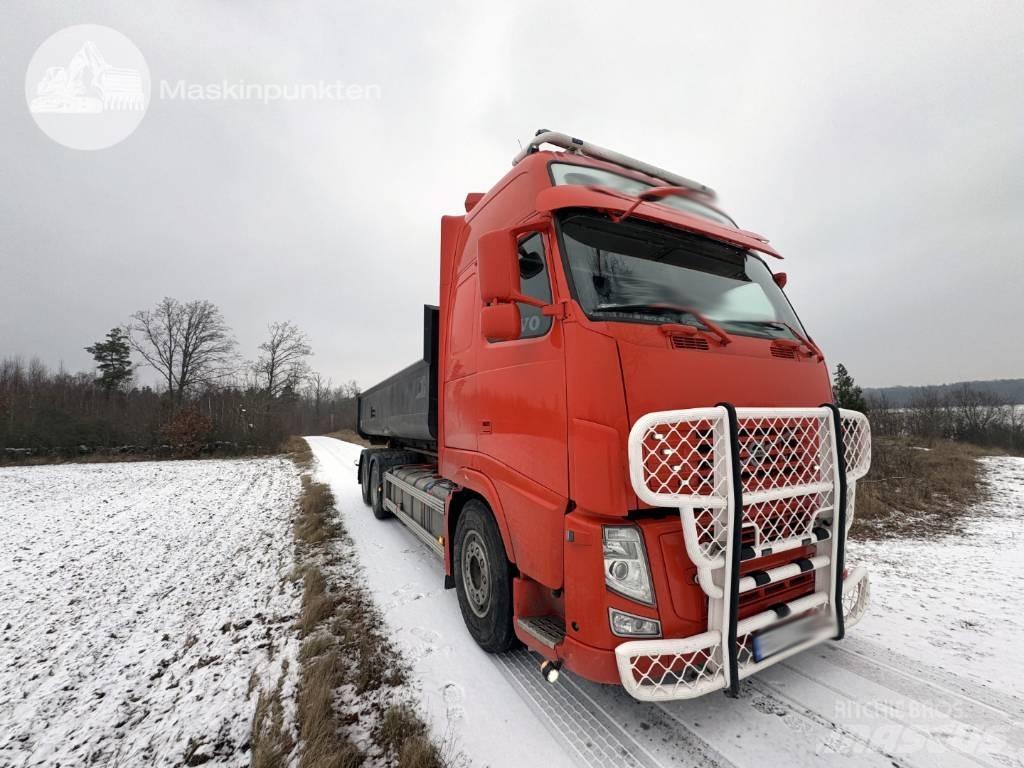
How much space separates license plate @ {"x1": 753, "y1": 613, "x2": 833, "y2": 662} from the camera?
1928mm

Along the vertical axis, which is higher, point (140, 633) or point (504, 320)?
point (504, 320)

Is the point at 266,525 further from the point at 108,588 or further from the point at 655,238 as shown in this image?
the point at 655,238

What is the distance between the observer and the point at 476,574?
3.01 meters

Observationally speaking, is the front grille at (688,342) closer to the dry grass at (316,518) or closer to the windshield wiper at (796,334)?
the windshield wiper at (796,334)

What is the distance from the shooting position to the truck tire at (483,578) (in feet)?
8.61

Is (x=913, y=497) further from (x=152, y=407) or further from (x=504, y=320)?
(x=152, y=407)

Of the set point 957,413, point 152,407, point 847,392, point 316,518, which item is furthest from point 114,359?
point 957,413

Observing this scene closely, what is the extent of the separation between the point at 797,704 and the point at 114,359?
5131 centimetres

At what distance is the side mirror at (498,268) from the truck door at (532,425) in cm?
22

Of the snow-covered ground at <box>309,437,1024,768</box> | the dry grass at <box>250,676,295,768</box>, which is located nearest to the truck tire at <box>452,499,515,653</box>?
the snow-covered ground at <box>309,437,1024,768</box>

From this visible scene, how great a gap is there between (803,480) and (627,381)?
45.0 inches

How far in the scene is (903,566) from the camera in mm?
4340

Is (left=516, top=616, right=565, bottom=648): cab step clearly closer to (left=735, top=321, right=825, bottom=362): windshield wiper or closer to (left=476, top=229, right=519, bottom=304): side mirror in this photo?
(left=476, top=229, right=519, bottom=304): side mirror

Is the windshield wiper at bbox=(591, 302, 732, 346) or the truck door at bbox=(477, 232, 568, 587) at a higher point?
the windshield wiper at bbox=(591, 302, 732, 346)
